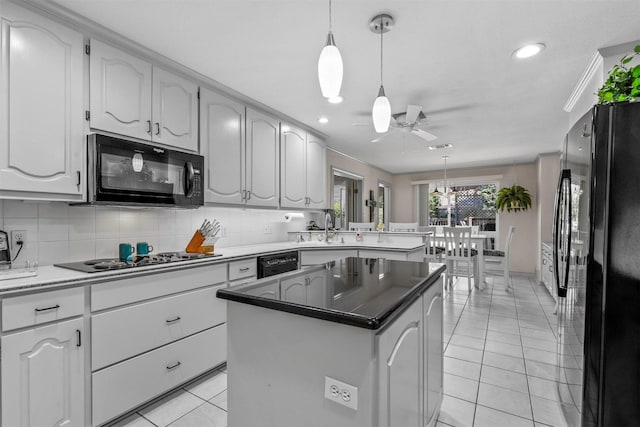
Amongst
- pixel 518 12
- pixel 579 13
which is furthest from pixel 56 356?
pixel 579 13

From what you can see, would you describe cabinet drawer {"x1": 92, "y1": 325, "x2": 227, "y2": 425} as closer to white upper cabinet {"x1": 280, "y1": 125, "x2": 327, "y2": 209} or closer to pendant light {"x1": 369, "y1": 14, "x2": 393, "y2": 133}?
white upper cabinet {"x1": 280, "y1": 125, "x2": 327, "y2": 209}

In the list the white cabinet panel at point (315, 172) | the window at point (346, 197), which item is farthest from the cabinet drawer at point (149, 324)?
the window at point (346, 197)

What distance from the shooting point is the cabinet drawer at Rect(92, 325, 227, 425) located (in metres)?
1.68

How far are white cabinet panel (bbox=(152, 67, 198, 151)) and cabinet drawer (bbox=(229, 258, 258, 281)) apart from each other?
1033 mm

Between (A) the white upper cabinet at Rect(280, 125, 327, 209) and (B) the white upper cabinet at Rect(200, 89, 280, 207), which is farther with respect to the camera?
(A) the white upper cabinet at Rect(280, 125, 327, 209)

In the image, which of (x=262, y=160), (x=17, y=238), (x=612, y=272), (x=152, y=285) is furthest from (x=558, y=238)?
(x=17, y=238)

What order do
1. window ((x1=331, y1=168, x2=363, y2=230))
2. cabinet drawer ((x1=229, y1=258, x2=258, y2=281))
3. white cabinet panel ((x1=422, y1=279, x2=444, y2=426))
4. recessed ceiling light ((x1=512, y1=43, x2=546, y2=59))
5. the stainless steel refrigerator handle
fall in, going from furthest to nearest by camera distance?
window ((x1=331, y1=168, x2=363, y2=230)), cabinet drawer ((x1=229, y1=258, x2=258, y2=281)), recessed ceiling light ((x1=512, y1=43, x2=546, y2=59)), the stainless steel refrigerator handle, white cabinet panel ((x1=422, y1=279, x2=444, y2=426))

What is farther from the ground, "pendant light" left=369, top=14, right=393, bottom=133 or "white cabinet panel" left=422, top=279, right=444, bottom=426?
"pendant light" left=369, top=14, right=393, bottom=133

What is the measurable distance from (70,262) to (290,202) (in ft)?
7.07

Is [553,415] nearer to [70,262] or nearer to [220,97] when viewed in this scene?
[70,262]

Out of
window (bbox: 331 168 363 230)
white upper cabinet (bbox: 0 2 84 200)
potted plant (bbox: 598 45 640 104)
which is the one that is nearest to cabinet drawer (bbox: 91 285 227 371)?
white upper cabinet (bbox: 0 2 84 200)

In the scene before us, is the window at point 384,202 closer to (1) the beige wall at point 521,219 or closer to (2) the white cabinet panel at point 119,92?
(1) the beige wall at point 521,219

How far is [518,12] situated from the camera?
5.87ft

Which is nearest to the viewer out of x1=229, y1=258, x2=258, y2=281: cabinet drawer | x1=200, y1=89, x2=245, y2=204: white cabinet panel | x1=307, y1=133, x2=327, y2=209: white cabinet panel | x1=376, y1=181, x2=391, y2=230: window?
x1=229, y1=258, x2=258, y2=281: cabinet drawer
